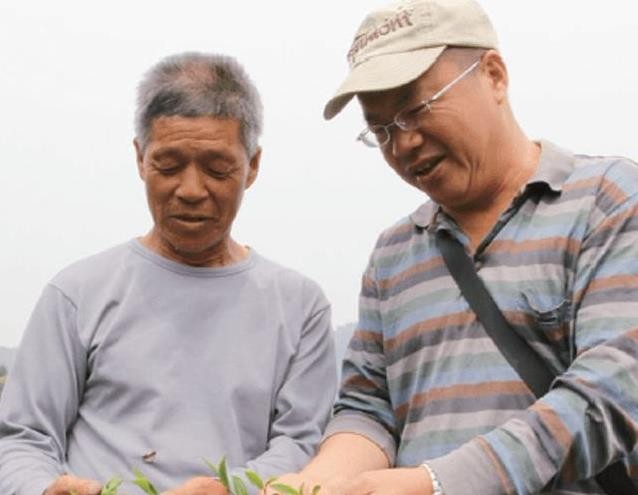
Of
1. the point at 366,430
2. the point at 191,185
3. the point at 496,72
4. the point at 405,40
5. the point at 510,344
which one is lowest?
the point at 366,430

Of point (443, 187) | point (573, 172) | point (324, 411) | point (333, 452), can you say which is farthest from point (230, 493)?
point (573, 172)

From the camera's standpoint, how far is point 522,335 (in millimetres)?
3629

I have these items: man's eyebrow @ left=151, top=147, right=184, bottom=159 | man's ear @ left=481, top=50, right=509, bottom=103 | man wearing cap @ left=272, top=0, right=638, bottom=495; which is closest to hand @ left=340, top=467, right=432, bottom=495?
man wearing cap @ left=272, top=0, right=638, bottom=495

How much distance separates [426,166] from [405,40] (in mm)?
404

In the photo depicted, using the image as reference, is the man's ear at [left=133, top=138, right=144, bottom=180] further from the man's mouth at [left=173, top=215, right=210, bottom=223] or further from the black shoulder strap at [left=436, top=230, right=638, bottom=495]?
the black shoulder strap at [left=436, top=230, right=638, bottom=495]

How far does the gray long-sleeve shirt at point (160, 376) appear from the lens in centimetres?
404

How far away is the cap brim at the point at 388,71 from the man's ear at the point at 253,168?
66 centimetres

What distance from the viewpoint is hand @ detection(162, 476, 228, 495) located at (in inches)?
136

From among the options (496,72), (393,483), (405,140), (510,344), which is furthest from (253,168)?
(393,483)

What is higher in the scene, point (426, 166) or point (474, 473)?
point (426, 166)

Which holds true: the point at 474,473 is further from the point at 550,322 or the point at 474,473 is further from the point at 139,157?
the point at 139,157

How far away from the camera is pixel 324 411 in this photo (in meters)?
4.32

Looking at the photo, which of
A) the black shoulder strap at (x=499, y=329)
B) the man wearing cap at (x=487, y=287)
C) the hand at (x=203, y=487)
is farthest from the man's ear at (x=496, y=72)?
the hand at (x=203, y=487)

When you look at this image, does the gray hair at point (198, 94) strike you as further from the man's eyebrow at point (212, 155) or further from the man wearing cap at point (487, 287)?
the man wearing cap at point (487, 287)
